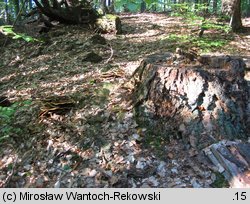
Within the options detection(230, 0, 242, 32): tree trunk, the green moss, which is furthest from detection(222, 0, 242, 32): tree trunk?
the green moss

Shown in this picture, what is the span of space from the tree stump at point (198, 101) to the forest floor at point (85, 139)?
0.24 metres

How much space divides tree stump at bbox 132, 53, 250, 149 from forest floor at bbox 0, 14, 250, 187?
0.79 feet

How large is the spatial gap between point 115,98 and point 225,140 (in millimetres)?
2030

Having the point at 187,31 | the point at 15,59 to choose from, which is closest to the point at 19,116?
the point at 15,59

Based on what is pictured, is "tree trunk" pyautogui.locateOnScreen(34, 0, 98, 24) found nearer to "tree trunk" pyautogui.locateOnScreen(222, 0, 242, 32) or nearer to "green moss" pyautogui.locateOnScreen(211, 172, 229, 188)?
"tree trunk" pyautogui.locateOnScreen(222, 0, 242, 32)

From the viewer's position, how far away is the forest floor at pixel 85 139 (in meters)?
4.21

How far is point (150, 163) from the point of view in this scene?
435 centimetres

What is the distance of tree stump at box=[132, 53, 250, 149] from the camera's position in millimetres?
4602

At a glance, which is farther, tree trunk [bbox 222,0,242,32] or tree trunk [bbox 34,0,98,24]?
tree trunk [bbox 34,0,98,24]

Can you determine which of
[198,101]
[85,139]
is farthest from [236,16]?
[85,139]

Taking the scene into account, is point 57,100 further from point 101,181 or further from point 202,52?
point 202,52
